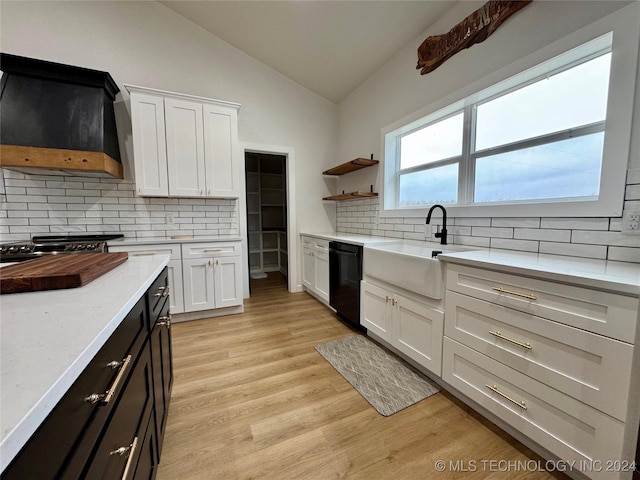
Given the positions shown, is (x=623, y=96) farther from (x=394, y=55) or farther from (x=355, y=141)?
(x=355, y=141)

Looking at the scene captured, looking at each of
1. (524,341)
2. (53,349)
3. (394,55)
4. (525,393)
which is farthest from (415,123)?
(53,349)

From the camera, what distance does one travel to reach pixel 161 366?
131 cm

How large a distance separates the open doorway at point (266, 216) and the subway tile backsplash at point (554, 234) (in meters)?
3.31

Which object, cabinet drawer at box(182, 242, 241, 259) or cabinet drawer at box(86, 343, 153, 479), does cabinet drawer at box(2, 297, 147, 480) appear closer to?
cabinet drawer at box(86, 343, 153, 479)

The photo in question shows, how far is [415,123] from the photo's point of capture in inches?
105

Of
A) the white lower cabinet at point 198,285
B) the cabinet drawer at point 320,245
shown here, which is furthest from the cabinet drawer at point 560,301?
the white lower cabinet at point 198,285

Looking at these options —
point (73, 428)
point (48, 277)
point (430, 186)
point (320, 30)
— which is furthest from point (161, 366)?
point (320, 30)

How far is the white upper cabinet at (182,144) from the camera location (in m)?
2.64

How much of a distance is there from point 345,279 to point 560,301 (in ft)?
5.82

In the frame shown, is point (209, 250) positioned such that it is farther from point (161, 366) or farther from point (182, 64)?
point (182, 64)

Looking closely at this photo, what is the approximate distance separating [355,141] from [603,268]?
9.67 ft

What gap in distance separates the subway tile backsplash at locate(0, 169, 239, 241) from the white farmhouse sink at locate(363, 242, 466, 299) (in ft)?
6.84

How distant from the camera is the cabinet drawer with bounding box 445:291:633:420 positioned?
985 millimetres

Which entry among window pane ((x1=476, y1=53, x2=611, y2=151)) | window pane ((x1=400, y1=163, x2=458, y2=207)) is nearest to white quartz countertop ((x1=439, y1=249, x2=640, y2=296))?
window pane ((x1=476, y1=53, x2=611, y2=151))
